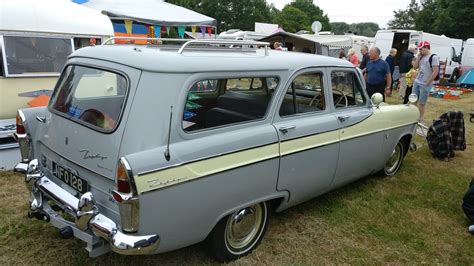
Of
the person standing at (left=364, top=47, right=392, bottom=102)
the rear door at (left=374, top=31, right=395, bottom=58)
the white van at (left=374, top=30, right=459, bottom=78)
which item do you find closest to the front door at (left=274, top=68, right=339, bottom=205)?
the person standing at (left=364, top=47, right=392, bottom=102)

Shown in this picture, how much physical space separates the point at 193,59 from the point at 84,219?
126 centimetres

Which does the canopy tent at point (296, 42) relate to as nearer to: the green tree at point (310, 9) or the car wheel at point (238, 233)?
the car wheel at point (238, 233)

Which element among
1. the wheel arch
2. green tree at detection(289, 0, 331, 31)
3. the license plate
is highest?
green tree at detection(289, 0, 331, 31)

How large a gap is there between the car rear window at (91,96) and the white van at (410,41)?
1712cm

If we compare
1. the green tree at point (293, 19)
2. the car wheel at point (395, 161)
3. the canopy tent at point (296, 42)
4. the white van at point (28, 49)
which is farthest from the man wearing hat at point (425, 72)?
the green tree at point (293, 19)

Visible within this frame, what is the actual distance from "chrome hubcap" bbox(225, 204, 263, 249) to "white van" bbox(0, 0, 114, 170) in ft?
10.9

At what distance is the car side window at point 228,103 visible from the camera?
275 centimetres

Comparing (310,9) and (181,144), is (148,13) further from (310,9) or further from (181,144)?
(310,9)

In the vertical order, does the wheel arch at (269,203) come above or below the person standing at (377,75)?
below

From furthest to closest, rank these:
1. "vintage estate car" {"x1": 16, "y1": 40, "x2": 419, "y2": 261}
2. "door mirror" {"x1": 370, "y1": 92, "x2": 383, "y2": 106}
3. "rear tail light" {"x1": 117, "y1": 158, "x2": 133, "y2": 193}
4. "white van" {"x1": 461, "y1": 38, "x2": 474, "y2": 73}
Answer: "white van" {"x1": 461, "y1": 38, "x2": 474, "y2": 73}
"door mirror" {"x1": 370, "y1": 92, "x2": 383, "y2": 106}
"vintage estate car" {"x1": 16, "y1": 40, "x2": 419, "y2": 261}
"rear tail light" {"x1": 117, "y1": 158, "x2": 133, "y2": 193}

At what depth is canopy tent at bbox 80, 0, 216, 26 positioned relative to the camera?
35.4 feet

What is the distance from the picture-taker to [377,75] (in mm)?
7297

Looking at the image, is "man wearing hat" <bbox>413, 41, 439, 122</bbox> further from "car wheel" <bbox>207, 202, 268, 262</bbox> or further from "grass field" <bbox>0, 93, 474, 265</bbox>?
"car wheel" <bbox>207, 202, 268, 262</bbox>

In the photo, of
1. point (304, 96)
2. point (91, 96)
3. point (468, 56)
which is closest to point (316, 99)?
point (304, 96)
